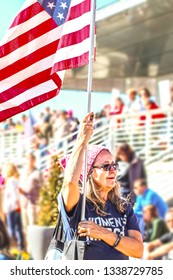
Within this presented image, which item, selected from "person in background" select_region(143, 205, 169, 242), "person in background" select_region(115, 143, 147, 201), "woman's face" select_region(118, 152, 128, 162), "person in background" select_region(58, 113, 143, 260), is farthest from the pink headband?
"woman's face" select_region(118, 152, 128, 162)

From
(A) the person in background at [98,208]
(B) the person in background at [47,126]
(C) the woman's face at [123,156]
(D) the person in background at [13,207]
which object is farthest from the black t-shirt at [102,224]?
(B) the person in background at [47,126]

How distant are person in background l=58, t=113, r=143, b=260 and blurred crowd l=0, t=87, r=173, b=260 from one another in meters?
5.37

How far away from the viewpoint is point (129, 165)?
1103 centimetres

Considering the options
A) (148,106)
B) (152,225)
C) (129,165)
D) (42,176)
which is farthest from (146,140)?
(152,225)

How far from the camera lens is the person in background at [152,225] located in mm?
9000

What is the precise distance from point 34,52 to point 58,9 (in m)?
0.30

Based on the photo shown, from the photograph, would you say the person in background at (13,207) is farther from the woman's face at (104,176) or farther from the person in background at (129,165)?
the woman's face at (104,176)

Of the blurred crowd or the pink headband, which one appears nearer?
the pink headband

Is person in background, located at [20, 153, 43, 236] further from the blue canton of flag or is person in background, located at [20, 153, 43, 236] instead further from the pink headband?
the pink headband

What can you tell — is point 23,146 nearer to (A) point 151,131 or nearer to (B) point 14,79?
(A) point 151,131

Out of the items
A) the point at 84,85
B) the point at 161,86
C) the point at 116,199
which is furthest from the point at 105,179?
the point at 84,85

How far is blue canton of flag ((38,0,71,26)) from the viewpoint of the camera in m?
4.72

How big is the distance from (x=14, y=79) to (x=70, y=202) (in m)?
1.22

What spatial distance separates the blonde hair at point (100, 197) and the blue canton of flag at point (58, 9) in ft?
3.77
